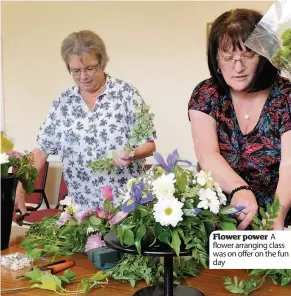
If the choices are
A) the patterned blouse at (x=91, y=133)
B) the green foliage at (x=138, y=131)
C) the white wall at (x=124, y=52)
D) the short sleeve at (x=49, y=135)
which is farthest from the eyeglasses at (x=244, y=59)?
the white wall at (x=124, y=52)

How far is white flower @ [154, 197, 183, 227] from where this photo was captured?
880mm

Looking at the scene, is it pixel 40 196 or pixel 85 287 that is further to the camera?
pixel 40 196

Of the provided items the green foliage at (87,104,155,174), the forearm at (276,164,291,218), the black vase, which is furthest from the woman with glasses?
the forearm at (276,164,291,218)

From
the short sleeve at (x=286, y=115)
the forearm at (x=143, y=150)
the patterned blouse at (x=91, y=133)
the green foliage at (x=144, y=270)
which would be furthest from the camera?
the patterned blouse at (x=91, y=133)

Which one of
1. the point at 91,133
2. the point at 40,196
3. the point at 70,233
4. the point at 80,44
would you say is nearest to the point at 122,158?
the point at 91,133

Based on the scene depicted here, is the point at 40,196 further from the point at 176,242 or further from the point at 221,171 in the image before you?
the point at 176,242

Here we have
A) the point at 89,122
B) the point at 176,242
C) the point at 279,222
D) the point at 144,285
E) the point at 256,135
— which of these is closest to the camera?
the point at 176,242

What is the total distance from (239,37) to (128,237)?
2.30 ft

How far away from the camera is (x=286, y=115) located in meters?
1.39

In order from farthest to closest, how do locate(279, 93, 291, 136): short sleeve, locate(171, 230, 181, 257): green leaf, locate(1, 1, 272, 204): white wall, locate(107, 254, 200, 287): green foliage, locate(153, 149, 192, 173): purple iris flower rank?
locate(1, 1, 272, 204): white wall, locate(279, 93, 291, 136): short sleeve, locate(107, 254, 200, 287): green foliage, locate(153, 149, 192, 173): purple iris flower, locate(171, 230, 181, 257): green leaf

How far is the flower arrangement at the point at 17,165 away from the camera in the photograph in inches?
53.3

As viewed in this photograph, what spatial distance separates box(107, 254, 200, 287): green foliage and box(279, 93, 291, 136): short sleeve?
52 centimetres

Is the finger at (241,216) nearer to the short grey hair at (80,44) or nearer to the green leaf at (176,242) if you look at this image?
the green leaf at (176,242)

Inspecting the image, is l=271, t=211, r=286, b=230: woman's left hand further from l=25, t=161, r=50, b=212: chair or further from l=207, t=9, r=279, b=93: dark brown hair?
l=25, t=161, r=50, b=212: chair
